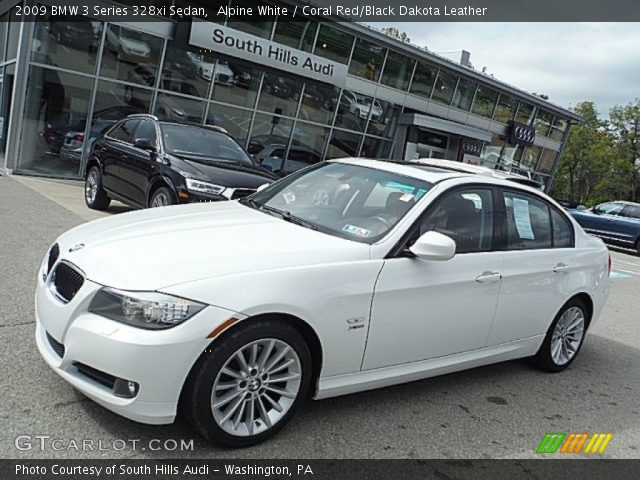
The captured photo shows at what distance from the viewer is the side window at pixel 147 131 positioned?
8453 mm

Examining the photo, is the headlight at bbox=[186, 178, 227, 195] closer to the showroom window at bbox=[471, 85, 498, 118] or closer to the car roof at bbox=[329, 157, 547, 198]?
the car roof at bbox=[329, 157, 547, 198]

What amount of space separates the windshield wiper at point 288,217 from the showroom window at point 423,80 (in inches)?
767

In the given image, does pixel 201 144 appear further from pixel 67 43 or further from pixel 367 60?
pixel 367 60

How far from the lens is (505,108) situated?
90.6 ft

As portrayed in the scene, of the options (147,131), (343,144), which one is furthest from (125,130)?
(343,144)

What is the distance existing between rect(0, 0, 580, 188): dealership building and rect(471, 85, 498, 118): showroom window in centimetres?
6

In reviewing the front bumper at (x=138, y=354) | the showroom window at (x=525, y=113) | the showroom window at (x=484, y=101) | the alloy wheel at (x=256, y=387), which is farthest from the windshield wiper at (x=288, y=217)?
the showroom window at (x=525, y=113)

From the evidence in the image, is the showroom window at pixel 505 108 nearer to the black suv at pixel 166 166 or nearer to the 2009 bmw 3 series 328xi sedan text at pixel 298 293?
the black suv at pixel 166 166

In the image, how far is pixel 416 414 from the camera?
3.80 meters

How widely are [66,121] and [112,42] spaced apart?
2.30 metres

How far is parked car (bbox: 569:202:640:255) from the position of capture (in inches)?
734

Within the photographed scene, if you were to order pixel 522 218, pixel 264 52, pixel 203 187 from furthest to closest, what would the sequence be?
pixel 264 52 < pixel 203 187 < pixel 522 218

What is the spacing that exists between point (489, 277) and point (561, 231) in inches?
54.4

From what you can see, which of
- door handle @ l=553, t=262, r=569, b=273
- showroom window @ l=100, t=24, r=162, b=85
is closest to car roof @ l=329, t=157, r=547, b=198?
door handle @ l=553, t=262, r=569, b=273
